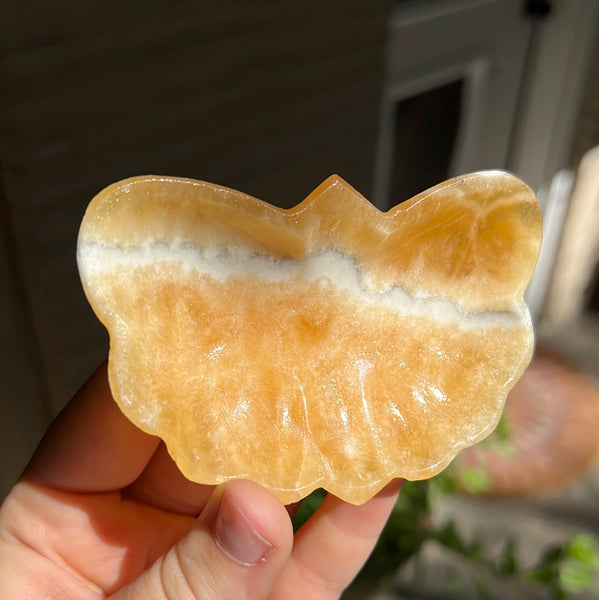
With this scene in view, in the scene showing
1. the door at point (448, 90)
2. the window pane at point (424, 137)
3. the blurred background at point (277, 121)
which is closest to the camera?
the blurred background at point (277, 121)

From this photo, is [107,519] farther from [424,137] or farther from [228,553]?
[424,137]

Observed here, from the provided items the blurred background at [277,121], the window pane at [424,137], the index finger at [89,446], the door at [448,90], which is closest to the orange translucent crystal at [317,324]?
the index finger at [89,446]

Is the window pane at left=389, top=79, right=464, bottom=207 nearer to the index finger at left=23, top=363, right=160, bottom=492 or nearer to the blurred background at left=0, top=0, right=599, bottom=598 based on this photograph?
the blurred background at left=0, top=0, right=599, bottom=598

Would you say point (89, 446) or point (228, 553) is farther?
point (89, 446)

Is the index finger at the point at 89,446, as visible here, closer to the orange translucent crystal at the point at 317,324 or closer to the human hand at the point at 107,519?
the human hand at the point at 107,519

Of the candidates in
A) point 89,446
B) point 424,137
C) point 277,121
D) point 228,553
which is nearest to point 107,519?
point 89,446

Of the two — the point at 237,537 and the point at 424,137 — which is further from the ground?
the point at 237,537
